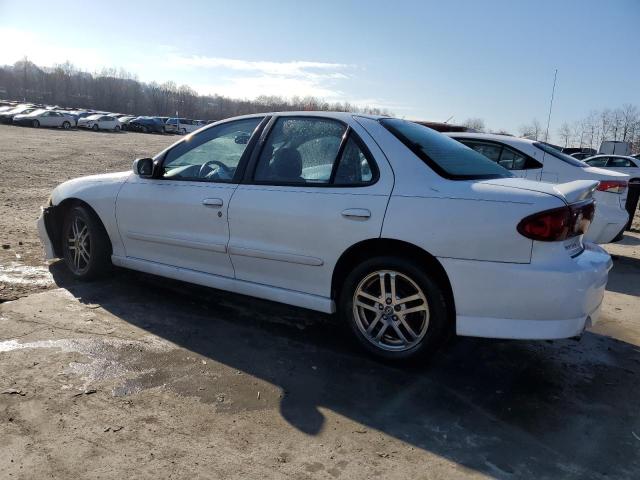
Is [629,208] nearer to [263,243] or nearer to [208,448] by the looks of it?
[263,243]

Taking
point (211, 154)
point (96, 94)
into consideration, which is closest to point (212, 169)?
point (211, 154)

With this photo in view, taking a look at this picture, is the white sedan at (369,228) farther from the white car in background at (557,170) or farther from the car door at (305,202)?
the white car in background at (557,170)

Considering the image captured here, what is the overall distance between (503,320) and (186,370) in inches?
78.5

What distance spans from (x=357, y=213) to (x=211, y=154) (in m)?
1.59

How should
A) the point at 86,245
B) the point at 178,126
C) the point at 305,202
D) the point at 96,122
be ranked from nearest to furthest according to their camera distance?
1. the point at 305,202
2. the point at 86,245
3. the point at 96,122
4. the point at 178,126

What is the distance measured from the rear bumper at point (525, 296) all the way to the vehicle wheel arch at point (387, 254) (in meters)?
0.11

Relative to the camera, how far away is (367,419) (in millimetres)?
2986

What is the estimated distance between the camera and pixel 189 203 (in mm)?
4320

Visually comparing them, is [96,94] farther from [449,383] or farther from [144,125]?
[449,383]

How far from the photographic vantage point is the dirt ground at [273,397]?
2590 mm

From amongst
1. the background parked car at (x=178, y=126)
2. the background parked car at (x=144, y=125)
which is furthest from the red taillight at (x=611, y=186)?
the background parked car at (x=178, y=126)

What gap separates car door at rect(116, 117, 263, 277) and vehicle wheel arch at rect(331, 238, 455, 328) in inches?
36.9

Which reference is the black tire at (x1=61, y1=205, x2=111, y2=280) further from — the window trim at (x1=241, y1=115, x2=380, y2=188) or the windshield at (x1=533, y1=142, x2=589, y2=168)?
the windshield at (x1=533, y1=142, x2=589, y2=168)

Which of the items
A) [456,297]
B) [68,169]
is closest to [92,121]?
[68,169]
